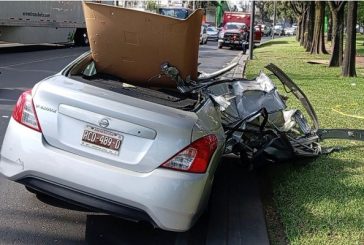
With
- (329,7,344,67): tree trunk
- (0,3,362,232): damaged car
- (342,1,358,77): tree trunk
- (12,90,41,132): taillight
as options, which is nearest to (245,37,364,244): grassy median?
(0,3,362,232): damaged car

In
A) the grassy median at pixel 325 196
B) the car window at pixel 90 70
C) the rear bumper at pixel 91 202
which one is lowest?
the grassy median at pixel 325 196

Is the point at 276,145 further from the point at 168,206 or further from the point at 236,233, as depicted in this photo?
the point at 168,206

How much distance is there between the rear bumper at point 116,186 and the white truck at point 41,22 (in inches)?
779

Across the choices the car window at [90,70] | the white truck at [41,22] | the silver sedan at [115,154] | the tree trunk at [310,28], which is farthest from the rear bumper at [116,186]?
the tree trunk at [310,28]

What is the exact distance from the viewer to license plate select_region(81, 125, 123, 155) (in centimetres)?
379

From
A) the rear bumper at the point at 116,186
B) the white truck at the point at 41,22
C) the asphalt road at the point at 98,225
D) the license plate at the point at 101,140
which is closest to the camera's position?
the rear bumper at the point at 116,186

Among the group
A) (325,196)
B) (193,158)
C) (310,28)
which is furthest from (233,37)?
Answer: (193,158)

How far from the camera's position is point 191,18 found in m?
4.65

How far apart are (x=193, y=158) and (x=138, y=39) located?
4.58ft

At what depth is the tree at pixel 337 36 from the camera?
65.2ft

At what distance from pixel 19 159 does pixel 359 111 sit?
7295 millimetres

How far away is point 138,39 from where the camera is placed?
4.66 metres

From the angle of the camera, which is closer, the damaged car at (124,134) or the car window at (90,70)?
the damaged car at (124,134)

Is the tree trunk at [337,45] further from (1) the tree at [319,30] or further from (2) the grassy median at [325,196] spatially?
(2) the grassy median at [325,196]
